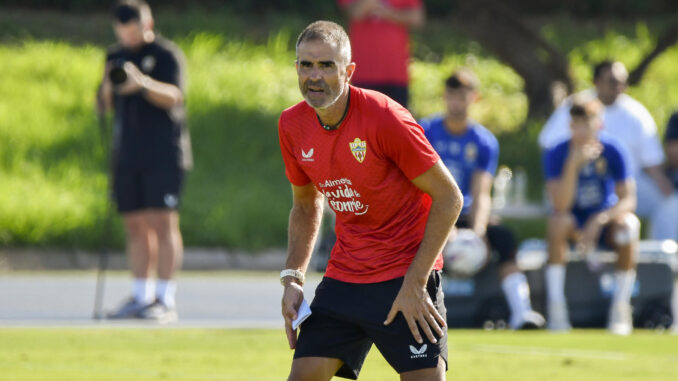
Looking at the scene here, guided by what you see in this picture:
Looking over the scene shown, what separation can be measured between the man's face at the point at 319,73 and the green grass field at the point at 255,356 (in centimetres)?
311

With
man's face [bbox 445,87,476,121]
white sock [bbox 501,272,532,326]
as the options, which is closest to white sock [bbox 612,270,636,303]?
white sock [bbox 501,272,532,326]

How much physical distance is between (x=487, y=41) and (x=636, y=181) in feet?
27.3

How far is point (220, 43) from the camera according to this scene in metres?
23.1

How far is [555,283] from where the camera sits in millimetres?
10742

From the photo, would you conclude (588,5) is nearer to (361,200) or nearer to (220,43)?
(220,43)

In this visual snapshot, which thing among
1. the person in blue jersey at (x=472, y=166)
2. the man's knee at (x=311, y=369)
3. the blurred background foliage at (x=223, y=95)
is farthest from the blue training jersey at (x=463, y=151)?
the blurred background foliage at (x=223, y=95)

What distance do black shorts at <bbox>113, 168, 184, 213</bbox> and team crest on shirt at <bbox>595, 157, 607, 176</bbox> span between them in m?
3.44

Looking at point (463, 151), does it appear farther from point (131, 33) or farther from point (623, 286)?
point (131, 33)

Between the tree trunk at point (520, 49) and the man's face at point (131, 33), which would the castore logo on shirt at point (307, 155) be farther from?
the tree trunk at point (520, 49)

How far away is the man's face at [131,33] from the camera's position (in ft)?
34.8

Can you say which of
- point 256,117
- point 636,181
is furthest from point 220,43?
point 636,181

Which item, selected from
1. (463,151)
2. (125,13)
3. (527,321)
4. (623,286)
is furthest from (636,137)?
(125,13)

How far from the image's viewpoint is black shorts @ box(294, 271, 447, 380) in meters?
5.20

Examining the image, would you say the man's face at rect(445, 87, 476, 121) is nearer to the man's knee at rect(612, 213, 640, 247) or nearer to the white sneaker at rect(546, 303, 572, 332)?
the man's knee at rect(612, 213, 640, 247)
